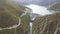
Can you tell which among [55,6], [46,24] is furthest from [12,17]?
[55,6]

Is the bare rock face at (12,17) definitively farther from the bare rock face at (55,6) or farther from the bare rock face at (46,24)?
the bare rock face at (55,6)

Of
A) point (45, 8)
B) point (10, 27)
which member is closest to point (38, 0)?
point (45, 8)

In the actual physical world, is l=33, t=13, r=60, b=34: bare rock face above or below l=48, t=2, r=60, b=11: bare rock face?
below

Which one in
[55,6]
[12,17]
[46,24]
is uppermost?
[55,6]

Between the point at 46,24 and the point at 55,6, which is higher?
the point at 55,6

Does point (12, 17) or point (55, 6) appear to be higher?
point (55, 6)

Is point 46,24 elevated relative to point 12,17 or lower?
lower

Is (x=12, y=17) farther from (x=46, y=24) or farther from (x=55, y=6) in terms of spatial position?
(x=55, y=6)

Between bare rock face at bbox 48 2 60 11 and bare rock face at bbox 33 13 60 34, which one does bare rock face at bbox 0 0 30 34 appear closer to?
bare rock face at bbox 33 13 60 34

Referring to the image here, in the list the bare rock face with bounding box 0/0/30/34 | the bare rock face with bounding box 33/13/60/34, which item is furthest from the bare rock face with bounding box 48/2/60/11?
the bare rock face with bounding box 0/0/30/34

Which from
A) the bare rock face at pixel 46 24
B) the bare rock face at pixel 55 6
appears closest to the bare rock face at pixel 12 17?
the bare rock face at pixel 46 24

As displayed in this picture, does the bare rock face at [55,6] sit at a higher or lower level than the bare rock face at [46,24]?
higher
